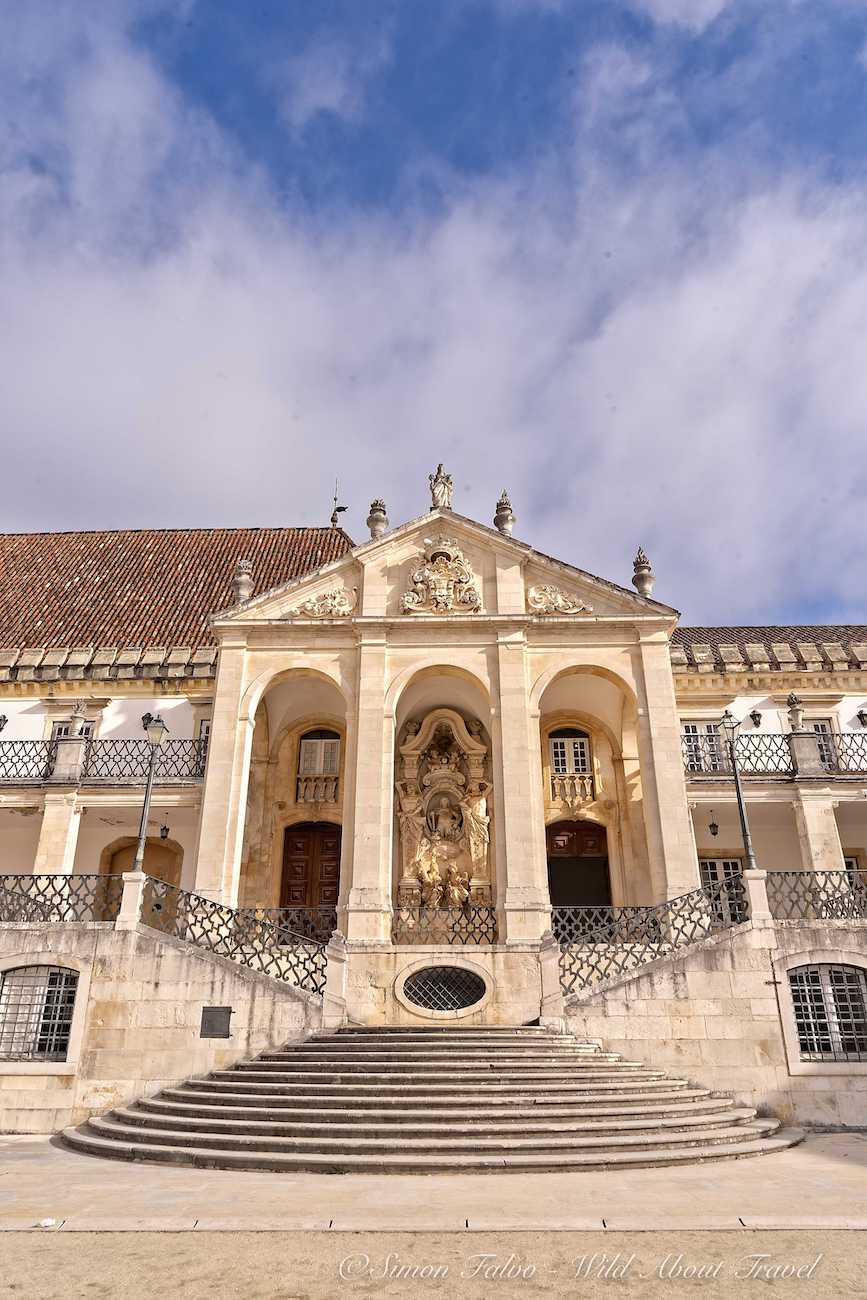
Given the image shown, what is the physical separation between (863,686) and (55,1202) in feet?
72.5

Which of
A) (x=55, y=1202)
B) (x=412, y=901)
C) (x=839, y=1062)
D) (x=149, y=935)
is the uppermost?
(x=412, y=901)

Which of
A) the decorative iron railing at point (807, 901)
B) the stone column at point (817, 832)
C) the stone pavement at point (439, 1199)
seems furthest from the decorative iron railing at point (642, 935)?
the stone pavement at point (439, 1199)

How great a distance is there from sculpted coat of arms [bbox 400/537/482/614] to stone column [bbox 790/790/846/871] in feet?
30.0

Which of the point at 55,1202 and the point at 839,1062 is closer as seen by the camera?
the point at 55,1202

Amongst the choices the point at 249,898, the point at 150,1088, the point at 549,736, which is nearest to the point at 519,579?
the point at 549,736

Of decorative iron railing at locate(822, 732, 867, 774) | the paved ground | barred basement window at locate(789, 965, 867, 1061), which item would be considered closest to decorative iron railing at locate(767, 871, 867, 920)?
barred basement window at locate(789, 965, 867, 1061)

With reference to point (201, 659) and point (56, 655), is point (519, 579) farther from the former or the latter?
point (56, 655)

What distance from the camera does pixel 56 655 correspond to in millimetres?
24156

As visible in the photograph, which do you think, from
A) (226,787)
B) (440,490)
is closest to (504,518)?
(440,490)

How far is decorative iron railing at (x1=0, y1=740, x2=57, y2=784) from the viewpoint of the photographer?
21.4m

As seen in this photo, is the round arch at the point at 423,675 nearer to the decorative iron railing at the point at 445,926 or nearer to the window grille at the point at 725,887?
the decorative iron railing at the point at 445,926

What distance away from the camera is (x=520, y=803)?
1825cm

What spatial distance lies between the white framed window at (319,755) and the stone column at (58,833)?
563cm

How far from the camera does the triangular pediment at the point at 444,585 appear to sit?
20.4m
